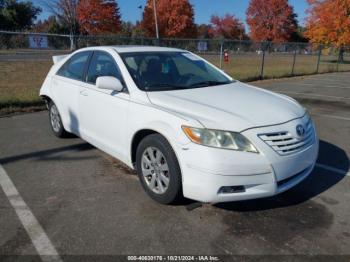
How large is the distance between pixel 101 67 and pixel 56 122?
175cm

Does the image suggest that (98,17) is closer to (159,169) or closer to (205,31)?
(159,169)

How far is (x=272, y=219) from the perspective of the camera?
3400 mm

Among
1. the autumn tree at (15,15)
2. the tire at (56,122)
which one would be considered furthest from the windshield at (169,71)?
the autumn tree at (15,15)

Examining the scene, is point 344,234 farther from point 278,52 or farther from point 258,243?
point 278,52

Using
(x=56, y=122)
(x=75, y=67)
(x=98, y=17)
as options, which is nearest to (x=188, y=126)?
(x=75, y=67)

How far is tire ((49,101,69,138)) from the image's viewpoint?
569 centimetres

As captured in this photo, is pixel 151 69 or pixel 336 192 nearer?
pixel 336 192

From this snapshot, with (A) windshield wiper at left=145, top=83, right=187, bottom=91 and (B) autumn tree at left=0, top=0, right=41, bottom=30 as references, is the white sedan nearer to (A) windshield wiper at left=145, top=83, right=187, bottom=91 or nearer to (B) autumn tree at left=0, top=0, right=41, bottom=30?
(A) windshield wiper at left=145, top=83, right=187, bottom=91

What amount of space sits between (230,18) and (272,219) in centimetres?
8360

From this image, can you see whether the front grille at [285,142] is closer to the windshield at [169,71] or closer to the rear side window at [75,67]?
the windshield at [169,71]

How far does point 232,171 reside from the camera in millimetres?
3043

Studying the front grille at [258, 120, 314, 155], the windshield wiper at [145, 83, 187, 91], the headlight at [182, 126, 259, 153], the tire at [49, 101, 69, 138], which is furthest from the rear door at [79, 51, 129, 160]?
the front grille at [258, 120, 314, 155]

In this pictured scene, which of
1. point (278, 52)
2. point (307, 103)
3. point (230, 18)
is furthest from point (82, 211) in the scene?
point (230, 18)

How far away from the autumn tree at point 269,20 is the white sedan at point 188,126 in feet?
221
